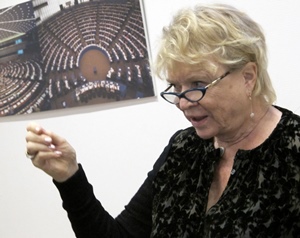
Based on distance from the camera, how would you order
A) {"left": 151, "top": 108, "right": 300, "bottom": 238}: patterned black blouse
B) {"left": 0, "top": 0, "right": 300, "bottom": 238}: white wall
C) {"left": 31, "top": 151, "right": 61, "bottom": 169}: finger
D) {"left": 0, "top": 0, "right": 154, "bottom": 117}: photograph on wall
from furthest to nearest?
1. {"left": 0, "top": 0, "right": 154, "bottom": 117}: photograph on wall
2. {"left": 0, "top": 0, "right": 300, "bottom": 238}: white wall
3. {"left": 31, "top": 151, "right": 61, "bottom": 169}: finger
4. {"left": 151, "top": 108, "right": 300, "bottom": 238}: patterned black blouse

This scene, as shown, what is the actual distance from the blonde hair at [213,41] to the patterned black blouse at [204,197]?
0.17 m

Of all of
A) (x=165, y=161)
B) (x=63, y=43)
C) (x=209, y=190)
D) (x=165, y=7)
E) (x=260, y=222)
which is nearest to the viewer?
(x=260, y=222)

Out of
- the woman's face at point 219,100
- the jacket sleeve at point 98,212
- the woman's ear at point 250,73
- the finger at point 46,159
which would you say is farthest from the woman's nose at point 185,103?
the finger at point 46,159

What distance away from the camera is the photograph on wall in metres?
1.54

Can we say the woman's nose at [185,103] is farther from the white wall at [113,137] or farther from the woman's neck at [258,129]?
the white wall at [113,137]

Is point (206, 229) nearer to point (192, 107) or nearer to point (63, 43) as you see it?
point (192, 107)

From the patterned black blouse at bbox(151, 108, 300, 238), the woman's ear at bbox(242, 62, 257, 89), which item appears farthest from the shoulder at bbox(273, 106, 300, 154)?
the woman's ear at bbox(242, 62, 257, 89)

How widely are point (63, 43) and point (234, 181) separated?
99cm

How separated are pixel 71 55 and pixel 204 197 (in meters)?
0.89

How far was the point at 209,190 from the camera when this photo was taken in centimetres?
106

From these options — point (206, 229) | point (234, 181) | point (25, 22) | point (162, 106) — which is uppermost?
point (25, 22)

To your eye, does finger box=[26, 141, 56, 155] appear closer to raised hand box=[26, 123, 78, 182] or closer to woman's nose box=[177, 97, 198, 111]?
raised hand box=[26, 123, 78, 182]

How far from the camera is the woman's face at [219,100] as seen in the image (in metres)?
0.94

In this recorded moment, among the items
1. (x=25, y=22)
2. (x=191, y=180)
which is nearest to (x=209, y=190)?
(x=191, y=180)
